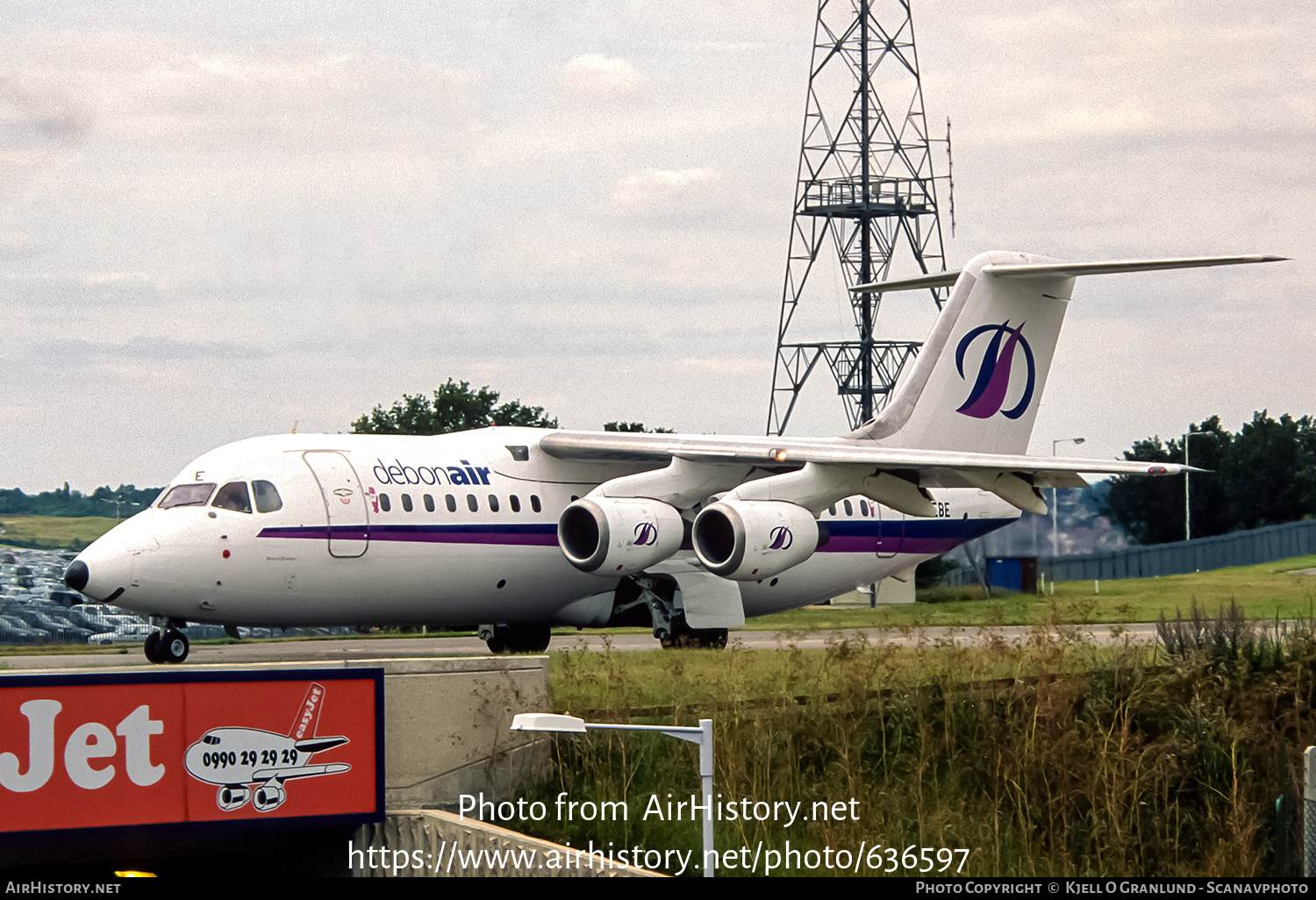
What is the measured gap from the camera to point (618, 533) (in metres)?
23.1

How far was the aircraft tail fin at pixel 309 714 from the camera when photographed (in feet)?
44.5

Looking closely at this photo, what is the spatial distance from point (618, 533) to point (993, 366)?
7.73m

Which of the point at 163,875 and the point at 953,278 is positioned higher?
the point at 953,278

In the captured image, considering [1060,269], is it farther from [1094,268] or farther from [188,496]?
[188,496]

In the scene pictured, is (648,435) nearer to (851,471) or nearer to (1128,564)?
(851,471)

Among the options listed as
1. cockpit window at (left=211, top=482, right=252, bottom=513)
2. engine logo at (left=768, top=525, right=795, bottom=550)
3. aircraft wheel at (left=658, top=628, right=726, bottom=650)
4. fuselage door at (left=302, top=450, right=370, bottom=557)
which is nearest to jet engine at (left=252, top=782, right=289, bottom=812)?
cockpit window at (left=211, top=482, right=252, bottom=513)

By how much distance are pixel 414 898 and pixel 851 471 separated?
12.7 metres

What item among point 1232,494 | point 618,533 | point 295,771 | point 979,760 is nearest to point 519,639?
point 618,533

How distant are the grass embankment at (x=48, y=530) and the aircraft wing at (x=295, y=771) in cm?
8659

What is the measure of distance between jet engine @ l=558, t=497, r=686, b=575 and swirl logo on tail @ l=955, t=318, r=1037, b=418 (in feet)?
19.6

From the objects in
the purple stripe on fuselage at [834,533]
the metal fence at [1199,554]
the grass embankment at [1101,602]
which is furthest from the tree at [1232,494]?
the purple stripe on fuselage at [834,533]

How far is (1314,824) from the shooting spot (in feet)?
37.6

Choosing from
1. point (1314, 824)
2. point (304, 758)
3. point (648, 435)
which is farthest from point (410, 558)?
point (1314, 824)

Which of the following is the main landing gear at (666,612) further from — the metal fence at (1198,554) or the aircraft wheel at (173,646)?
the metal fence at (1198,554)
